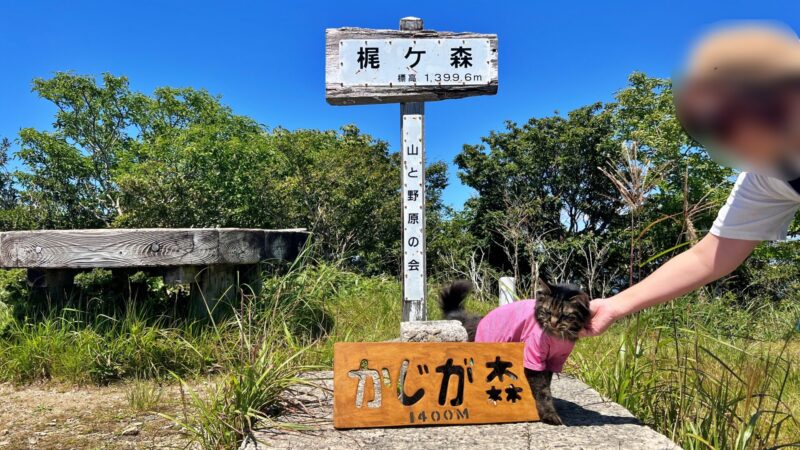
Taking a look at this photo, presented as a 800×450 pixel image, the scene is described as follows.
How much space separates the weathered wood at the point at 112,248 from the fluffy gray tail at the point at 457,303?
1.71 meters

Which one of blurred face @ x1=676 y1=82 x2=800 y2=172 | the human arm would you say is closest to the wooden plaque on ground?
the human arm

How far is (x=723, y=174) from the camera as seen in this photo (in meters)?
12.3

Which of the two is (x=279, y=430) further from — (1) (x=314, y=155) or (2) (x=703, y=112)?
(1) (x=314, y=155)

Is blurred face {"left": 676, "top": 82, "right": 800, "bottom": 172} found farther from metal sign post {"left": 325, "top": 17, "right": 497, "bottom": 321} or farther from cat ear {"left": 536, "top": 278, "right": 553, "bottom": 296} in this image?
metal sign post {"left": 325, "top": 17, "right": 497, "bottom": 321}

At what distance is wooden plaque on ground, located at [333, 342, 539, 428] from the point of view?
1.98 meters

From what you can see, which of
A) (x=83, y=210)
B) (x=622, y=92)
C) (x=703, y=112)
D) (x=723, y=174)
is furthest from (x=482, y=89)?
(x=83, y=210)

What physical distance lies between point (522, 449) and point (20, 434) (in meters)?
2.49

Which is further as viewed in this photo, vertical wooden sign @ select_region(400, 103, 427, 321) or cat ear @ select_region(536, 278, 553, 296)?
vertical wooden sign @ select_region(400, 103, 427, 321)

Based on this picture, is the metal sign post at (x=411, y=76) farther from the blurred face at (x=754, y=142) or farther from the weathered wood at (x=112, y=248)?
the blurred face at (x=754, y=142)

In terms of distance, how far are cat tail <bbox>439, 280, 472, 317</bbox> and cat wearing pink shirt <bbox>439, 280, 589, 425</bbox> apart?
2.08ft

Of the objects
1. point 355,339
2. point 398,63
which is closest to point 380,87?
point 398,63

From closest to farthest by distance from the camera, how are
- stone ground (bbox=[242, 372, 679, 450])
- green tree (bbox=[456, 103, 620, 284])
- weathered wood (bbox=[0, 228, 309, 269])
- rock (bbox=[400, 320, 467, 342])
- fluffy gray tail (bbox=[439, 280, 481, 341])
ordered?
stone ground (bbox=[242, 372, 679, 450]) < rock (bbox=[400, 320, 467, 342]) < fluffy gray tail (bbox=[439, 280, 481, 341]) < weathered wood (bbox=[0, 228, 309, 269]) < green tree (bbox=[456, 103, 620, 284])

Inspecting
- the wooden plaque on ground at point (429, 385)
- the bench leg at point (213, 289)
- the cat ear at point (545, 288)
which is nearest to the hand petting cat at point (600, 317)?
the cat ear at point (545, 288)

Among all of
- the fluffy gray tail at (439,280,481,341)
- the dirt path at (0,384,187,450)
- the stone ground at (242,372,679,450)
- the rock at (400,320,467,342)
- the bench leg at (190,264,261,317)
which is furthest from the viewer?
the bench leg at (190,264,261,317)
